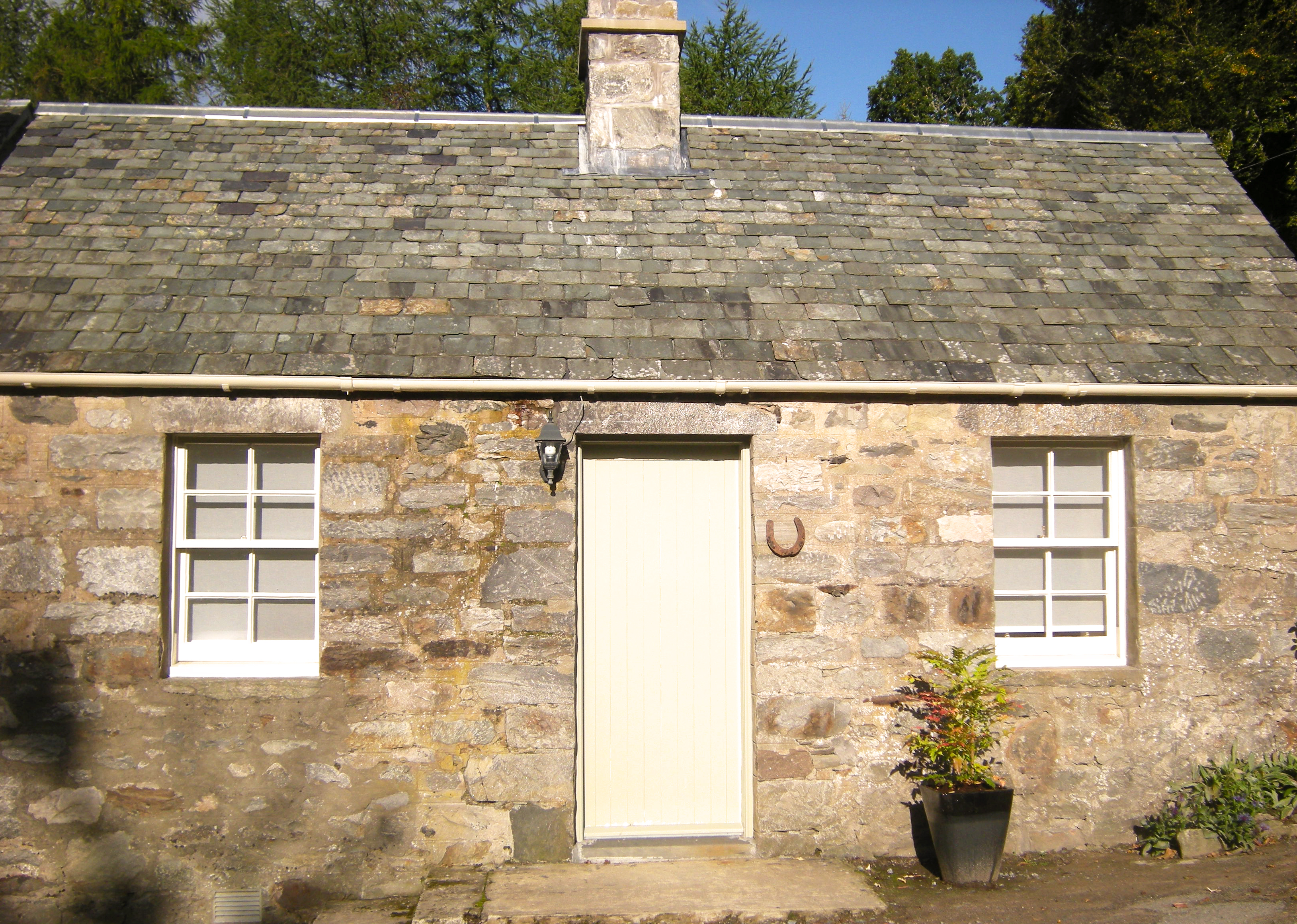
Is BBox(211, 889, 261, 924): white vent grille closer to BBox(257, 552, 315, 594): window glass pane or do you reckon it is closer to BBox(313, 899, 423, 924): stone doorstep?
BBox(313, 899, 423, 924): stone doorstep

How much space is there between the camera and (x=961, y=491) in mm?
5801

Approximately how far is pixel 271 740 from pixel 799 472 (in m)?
3.59

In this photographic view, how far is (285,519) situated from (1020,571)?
15.8 ft

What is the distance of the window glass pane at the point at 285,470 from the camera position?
5.72 meters

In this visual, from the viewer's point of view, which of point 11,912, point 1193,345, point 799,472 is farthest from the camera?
point 1193,345

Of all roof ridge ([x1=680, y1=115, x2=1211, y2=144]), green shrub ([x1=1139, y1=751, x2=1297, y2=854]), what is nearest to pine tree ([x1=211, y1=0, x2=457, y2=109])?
roof ridge ([x1=680, y1=115, x2=1211, y2=144])

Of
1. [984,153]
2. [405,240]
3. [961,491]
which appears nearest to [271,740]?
[405,240]

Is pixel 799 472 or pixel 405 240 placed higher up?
pixel 405 240

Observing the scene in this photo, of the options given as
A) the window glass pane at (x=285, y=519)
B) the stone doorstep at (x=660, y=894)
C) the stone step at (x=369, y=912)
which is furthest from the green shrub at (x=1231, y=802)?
the window glass pane at (x=285, y=519)

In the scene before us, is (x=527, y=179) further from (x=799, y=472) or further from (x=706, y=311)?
(x=799, y=472)

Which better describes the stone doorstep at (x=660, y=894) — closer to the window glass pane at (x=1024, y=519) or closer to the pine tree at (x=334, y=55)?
the window glass pane at (x=1024, y=519)

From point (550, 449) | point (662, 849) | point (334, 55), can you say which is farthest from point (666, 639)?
point (334, 55)

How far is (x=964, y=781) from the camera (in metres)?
5.23

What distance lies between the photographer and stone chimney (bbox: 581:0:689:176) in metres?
7.72
